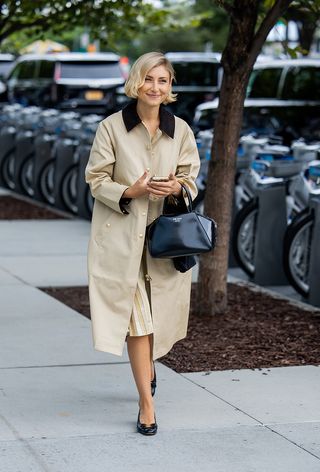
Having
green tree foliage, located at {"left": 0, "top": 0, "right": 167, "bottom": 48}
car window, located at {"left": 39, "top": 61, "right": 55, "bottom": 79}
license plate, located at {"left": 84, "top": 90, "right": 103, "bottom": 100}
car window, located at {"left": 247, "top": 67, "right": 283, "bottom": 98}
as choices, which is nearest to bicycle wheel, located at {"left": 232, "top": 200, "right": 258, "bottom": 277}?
green tree foliage, located at {"left": 0, "top": 0, "right": 167, "bottom": 48}

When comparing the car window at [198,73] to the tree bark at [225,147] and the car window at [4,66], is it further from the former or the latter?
the tree bark at [225,147]

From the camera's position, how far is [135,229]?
5.48 m

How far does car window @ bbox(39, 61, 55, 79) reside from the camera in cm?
2539

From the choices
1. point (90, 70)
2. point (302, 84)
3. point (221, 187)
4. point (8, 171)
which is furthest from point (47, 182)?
point (90, 70)

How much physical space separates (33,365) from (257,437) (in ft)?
5.74

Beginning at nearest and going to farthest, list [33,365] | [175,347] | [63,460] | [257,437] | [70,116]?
[63,460]
[257,437]
[33,365]
[175,347]
[70,116]

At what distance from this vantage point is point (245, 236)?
10.1 meters

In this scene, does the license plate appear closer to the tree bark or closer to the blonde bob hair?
the tree bark

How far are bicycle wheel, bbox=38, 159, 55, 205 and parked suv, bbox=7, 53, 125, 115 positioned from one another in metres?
8.32

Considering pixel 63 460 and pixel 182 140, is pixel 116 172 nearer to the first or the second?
pixel 182 140

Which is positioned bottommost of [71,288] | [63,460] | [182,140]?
[71,288]

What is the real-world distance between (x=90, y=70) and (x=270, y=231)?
1586cm

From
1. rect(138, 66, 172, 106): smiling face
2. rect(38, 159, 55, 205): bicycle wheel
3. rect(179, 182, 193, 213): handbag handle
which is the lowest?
rect(38, 159, 55, 205): bicycle wheel

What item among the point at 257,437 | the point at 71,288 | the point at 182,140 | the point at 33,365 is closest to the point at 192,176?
the point at 182,140
